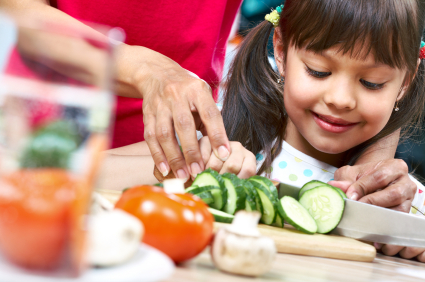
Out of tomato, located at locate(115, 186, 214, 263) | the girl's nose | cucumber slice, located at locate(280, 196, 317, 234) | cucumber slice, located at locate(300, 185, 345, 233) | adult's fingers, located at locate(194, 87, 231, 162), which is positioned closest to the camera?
tomato, located at locate(115, 186, 214, 263)

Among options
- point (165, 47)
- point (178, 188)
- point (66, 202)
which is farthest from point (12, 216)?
point (165, 47)

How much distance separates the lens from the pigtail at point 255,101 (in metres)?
2.17

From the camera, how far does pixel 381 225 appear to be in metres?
1.17

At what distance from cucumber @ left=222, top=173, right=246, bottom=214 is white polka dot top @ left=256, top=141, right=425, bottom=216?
1.14 meters

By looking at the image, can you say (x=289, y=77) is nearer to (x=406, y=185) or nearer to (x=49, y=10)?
(x=406, y=185)

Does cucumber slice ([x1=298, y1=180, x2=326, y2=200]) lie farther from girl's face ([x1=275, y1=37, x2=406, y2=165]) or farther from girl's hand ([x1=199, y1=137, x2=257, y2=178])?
girl's face ([x1=275, y1=37, x2=406, y2=165])

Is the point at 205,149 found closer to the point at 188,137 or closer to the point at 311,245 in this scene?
the point at 188,137

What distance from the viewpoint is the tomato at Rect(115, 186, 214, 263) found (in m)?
0.56

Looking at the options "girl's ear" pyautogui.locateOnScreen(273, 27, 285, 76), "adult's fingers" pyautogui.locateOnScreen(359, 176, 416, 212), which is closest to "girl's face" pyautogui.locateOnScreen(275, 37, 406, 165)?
"girl's ear" pyautogui.locateOnScreen(273, 27, 285, 76)

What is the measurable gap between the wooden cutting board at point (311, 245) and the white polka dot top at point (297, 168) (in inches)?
42.1

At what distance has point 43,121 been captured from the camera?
0.35m

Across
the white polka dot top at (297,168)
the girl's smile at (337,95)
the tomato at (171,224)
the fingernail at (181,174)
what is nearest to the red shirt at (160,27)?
the girl's smile at (337,95)

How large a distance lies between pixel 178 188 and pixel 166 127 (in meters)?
0.68

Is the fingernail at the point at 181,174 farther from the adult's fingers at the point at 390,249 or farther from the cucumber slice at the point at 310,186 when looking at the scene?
the adult's fingers at the point at 390,249
